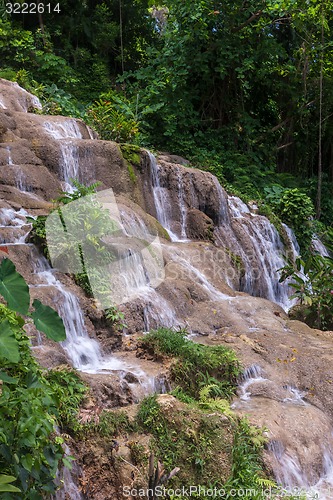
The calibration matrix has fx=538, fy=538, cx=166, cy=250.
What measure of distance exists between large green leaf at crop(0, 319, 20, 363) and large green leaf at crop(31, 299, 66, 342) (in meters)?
0.24

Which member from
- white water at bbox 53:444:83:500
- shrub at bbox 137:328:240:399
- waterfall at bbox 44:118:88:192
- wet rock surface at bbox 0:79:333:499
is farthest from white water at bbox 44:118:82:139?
white water at bbox 53:444:83:500

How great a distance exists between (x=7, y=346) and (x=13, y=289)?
340mm

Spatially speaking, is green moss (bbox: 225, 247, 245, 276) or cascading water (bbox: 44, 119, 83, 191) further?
green moss (bbox: 225, 247, 245, 276)

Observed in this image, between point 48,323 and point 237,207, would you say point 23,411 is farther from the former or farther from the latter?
point 237,207

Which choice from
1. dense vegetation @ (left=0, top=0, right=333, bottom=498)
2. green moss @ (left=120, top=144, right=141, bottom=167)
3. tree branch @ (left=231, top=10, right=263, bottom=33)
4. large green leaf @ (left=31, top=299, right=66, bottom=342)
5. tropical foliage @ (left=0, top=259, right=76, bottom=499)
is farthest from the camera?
tree branch @ (left=231, top=10, right=263, bottom=33)

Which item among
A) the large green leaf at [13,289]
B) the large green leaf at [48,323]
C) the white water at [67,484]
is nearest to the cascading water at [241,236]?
the white water at [67,484]

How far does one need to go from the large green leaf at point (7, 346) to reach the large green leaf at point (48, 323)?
0.79 feet

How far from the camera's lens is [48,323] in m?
3.03

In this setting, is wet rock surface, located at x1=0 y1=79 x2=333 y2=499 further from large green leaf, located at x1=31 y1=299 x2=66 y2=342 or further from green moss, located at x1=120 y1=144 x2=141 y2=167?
large green leaf, located at x1=31 y1=299 x2=66 y2=342

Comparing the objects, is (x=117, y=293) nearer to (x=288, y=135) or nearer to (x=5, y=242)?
(x=5, y=242)

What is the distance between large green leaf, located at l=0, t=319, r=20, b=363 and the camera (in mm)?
2658

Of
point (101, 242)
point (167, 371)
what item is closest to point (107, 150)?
point (101, 242)

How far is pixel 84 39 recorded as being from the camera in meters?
18.4

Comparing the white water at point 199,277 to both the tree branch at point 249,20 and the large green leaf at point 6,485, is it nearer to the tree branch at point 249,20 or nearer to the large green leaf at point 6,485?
the large green leaf at point 6,485
